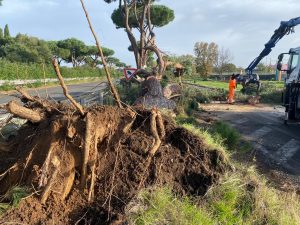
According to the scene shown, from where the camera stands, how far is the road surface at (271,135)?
863 centimetres

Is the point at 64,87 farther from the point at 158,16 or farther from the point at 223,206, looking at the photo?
the point at 158,16

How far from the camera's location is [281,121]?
14.4 metres

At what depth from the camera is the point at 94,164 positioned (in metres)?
4.90

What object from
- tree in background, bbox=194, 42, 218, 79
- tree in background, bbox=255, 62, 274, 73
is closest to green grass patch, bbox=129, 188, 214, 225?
tree in background, bbox=194, 42, 218, 79

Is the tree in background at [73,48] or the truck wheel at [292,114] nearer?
the truck wheel at [292,114]

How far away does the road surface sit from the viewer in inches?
340

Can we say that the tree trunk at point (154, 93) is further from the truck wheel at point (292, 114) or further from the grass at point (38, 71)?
the grass at point (38, 71)

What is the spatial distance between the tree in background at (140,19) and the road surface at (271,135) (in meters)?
7.97

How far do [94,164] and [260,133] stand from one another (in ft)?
26.0

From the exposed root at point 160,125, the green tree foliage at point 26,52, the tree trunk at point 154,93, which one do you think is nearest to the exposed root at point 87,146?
the exposed root at point 160,125

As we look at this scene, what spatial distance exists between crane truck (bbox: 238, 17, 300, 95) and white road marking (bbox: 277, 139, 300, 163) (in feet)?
42.8

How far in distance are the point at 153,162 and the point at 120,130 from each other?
0.61m

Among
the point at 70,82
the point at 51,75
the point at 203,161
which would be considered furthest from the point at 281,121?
the point at 70,82

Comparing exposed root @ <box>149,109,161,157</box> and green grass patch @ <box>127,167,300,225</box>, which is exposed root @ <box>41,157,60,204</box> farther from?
exposed root @ <box>149,109,161,157</box>
